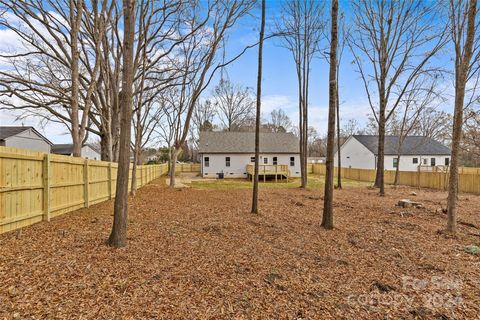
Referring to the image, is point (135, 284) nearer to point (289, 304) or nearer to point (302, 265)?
point (289, 304)

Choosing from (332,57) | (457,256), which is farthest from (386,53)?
(457,256)

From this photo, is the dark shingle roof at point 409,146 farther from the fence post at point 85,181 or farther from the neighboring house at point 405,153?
the fence post at point 85,181

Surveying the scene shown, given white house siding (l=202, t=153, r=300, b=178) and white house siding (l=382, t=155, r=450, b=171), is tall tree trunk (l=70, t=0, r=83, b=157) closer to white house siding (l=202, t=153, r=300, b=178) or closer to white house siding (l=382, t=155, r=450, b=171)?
white house siding (l=202, t=153, r=300, b=178)

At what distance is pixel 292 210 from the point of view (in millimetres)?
8664

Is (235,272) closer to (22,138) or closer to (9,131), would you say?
(9,131)

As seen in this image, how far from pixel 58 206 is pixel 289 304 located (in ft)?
20.2

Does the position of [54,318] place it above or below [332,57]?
below

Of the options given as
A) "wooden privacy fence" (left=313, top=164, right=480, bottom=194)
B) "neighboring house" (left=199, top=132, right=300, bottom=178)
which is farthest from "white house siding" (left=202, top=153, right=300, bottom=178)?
"wooden privacy fence" (left=313, top=164, right=480, bottom=194)

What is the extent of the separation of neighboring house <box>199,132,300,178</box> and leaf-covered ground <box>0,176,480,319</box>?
68.3ft

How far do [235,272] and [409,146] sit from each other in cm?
3681

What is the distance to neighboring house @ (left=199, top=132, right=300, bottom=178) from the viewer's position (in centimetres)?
2722

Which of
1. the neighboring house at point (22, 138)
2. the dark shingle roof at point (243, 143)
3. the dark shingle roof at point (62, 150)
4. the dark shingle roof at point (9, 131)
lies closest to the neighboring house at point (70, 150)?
the dark shingle roof at point (62, 150)

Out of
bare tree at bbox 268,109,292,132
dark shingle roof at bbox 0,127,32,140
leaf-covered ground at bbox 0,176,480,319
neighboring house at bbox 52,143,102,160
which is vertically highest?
bare tree at bbox 268,109,292,132

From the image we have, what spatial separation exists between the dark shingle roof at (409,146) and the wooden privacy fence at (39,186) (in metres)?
31.8
